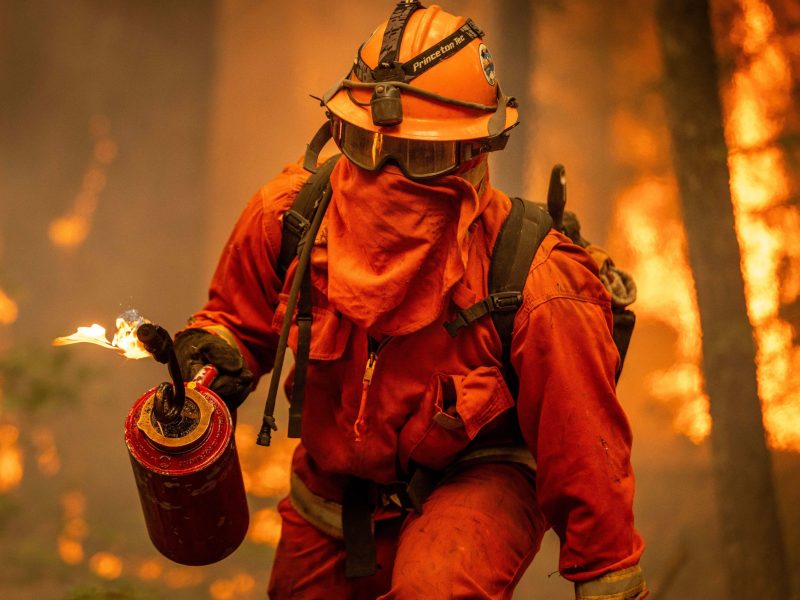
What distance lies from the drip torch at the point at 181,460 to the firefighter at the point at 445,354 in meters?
0.25

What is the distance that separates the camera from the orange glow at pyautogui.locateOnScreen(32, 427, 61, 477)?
419cm

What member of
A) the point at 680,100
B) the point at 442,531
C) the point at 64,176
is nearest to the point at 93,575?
the point at 64,176

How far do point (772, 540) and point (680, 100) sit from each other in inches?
66.3

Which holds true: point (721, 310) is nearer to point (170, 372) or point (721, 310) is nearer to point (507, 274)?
point (507, 274)

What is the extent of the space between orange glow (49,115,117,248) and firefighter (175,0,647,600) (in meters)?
1.81

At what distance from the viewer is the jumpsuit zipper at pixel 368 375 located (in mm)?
2566

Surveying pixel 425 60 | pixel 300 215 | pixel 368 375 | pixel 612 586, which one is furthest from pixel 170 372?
pixel 612 586

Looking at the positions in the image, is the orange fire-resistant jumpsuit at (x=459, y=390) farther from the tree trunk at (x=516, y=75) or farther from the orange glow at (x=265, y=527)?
the tree trunk at (x=516, y=75)

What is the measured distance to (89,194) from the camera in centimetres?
440

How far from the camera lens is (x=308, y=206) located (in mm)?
2734

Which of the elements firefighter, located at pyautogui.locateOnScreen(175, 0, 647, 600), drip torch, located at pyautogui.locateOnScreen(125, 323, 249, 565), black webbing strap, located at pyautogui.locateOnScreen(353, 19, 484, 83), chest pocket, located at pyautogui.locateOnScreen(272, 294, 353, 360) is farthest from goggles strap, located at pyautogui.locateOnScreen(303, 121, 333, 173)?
drip torch, located at pyautogui.locateOnScreen(125, 323, 249, 565)

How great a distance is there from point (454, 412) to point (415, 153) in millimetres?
580

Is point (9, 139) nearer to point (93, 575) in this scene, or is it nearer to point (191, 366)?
point (93, 575)

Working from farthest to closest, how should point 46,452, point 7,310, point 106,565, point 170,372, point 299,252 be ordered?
point 7,310
point 46,452
point 106,565
point 299,252
point 170,372
